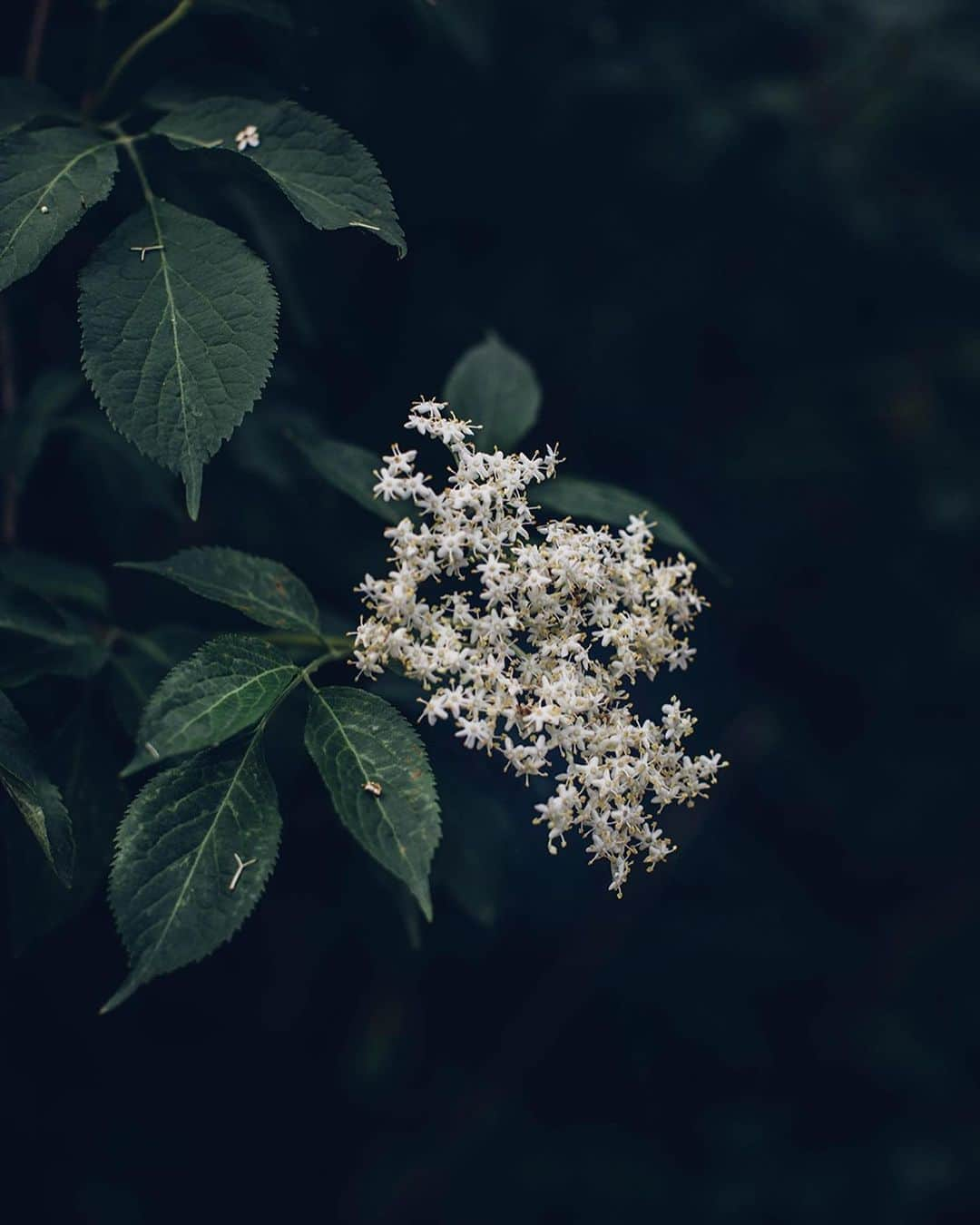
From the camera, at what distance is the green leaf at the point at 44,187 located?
1614 millimetres

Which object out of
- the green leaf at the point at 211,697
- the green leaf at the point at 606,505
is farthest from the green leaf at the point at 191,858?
the green leaf at the point at 606,505

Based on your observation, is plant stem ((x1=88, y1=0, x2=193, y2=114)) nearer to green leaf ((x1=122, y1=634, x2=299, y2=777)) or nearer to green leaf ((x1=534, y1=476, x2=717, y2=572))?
green leaf ((x1=534, y1=476, x2=717, y2=572))

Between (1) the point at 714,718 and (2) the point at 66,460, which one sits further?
(1) the point at 714,718

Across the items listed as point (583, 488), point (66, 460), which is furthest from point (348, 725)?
point (66, 460)

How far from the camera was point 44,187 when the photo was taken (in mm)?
1699

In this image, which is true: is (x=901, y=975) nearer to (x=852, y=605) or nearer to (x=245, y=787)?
(x=852, y=605)

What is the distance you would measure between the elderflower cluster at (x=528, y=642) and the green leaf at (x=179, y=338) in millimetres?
274

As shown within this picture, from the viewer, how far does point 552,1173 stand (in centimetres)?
380

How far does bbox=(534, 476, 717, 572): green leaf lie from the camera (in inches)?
77.0

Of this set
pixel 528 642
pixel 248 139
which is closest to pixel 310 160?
pixel 248 139

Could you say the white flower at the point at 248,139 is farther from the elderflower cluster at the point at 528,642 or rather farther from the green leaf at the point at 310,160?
the elderflower cluster at the point at 528,642

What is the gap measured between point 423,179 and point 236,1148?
262 centimetres

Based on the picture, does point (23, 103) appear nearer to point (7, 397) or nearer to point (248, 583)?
point (7, 397)

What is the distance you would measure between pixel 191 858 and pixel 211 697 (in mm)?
209
